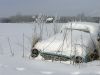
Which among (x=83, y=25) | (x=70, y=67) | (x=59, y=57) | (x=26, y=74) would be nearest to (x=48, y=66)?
(x=70, y=67)

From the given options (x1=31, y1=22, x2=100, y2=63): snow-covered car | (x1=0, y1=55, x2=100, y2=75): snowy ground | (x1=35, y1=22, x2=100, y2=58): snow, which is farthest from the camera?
(x1=35, y1=22, x2=100, y2=58): snow

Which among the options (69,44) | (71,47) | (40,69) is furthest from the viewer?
(69,44)

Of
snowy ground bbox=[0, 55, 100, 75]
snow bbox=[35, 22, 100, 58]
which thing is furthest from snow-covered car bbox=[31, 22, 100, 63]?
snowy ground bbox=[0, 55, 100, 75]

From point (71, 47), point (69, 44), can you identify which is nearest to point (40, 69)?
point (71, 47)

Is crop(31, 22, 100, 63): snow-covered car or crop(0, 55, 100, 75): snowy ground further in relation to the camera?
crop(31, 22, 100, 63): snow-covered car

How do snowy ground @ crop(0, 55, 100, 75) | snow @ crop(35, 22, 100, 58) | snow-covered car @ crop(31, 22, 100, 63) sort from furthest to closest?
1. snow @ crop(35, 22, 100, 58)
2. snow-covered car @ crop(31, 22, 100, 63)
3. snowy ground @ crop(0, 55, 100, 75)

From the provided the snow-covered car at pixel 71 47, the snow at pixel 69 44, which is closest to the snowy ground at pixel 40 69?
the snow-covered car at pixel 71 47

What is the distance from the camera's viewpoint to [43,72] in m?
5.11

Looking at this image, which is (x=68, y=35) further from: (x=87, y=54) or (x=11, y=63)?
(x=11, y=63)

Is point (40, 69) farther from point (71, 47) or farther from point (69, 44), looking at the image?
point (69, 44)

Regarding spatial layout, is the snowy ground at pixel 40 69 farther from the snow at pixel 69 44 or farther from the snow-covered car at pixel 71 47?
the snow at pixel 69 44

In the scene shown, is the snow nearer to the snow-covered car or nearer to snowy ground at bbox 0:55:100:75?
the snow-covered car

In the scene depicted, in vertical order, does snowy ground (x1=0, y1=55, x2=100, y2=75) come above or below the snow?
below

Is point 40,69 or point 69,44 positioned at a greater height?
point 69,44
